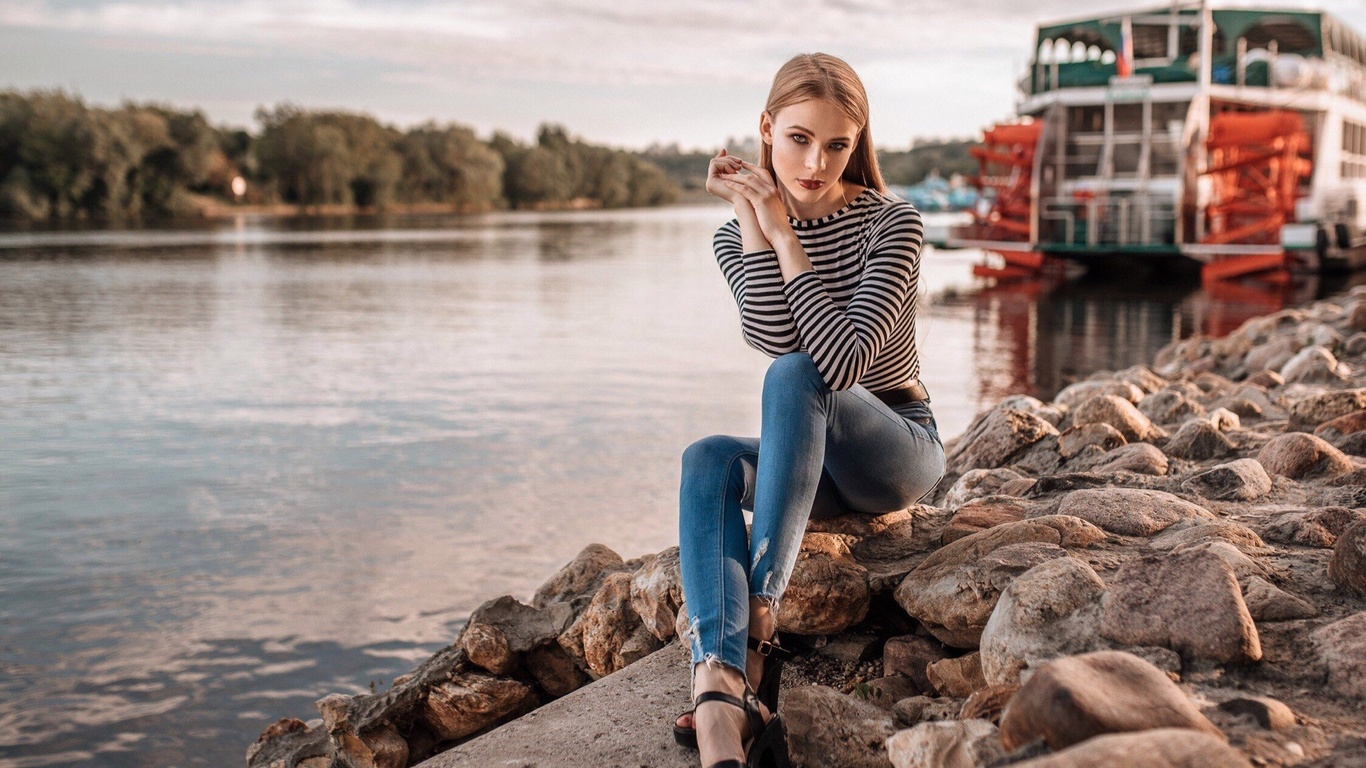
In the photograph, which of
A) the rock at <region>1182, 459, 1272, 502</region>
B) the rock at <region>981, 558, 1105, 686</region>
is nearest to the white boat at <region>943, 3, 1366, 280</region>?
the rock at <region>1182, 459, 1272, 502</region>

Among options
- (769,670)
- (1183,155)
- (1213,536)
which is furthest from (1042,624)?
(1183,155)

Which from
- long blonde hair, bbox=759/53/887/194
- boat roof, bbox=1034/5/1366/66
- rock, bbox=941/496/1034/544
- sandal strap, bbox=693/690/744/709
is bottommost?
sandal strap, bbox=693/690/744/709

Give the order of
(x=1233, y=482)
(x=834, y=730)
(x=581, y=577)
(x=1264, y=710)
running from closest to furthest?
(x=1264, y=710) < (x=834, y=730) < (x=1233, y=482) < (x=581, y=577)

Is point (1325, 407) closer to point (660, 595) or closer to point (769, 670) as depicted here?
point (660, 595)

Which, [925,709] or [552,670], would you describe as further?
[552,670]

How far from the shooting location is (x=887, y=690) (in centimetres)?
279

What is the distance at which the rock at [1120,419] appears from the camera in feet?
16.1

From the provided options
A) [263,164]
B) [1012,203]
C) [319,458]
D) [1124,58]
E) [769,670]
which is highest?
[263,164]

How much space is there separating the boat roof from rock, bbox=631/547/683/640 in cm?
2347

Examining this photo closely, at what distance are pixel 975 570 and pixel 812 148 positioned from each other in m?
1.10

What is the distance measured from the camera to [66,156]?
205 ft

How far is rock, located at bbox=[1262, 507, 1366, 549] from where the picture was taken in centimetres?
296

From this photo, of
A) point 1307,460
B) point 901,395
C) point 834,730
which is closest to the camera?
point 834,730

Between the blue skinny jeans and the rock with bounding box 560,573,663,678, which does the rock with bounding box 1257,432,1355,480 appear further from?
the rock with bounding box 560,573,663,678
